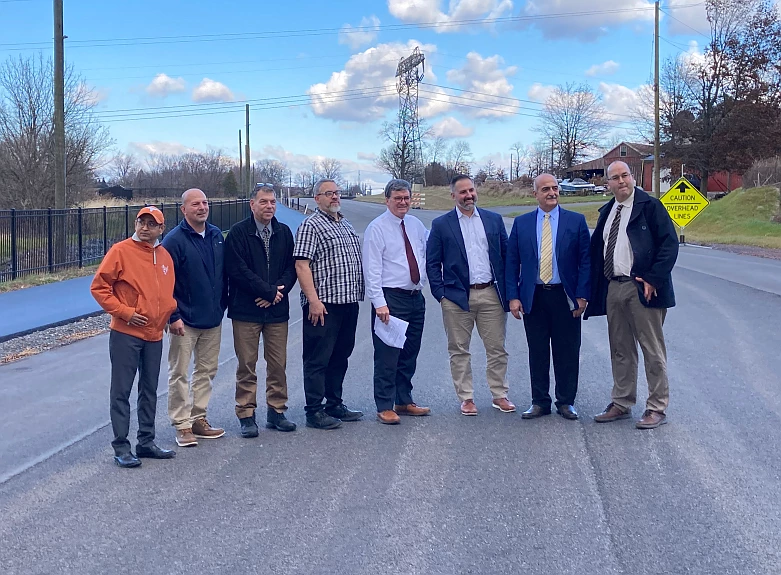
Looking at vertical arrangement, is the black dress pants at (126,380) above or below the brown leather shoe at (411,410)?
above

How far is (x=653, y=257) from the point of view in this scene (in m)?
6.50

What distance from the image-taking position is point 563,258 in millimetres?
6777

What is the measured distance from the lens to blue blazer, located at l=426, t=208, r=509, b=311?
22.7 ft

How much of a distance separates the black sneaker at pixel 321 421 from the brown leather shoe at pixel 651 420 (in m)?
2.42

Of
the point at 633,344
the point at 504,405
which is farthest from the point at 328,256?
the point at 633,344

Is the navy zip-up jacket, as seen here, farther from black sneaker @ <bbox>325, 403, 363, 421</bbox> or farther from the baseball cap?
black sneaker @ <bbox>325, 403, 363, 421</bbox>

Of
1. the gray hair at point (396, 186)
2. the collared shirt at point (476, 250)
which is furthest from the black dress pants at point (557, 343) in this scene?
the gray hair at point (396, 186)

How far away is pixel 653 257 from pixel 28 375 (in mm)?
6922

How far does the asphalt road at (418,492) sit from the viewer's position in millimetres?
4148

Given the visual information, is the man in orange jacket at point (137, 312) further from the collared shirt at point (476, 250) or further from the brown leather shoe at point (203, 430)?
the collared shirt at point (476, 250)

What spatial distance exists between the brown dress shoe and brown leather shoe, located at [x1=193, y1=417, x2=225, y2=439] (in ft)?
6.71

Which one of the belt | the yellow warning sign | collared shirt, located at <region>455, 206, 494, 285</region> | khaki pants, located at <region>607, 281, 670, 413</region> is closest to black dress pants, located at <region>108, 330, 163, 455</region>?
the belt

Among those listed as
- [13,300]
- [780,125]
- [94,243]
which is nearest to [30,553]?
[13,300]

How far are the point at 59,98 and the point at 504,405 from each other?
17.9 m
